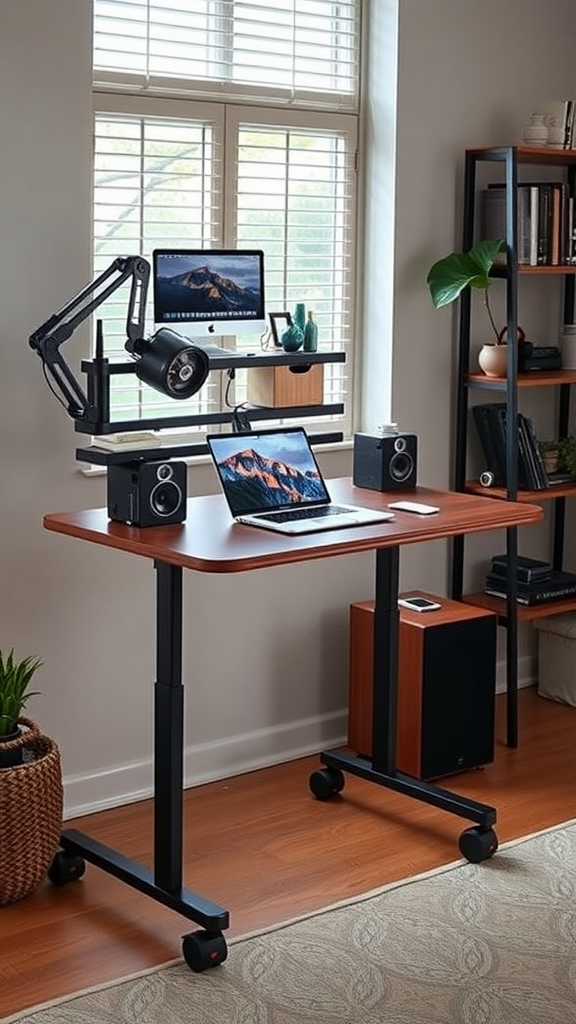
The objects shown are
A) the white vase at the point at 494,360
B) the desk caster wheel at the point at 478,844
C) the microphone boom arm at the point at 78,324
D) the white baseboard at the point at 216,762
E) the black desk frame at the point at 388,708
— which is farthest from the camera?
the white vase at the point at 494,360

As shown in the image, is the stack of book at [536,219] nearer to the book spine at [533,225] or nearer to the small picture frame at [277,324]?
the book spine at [533,225]

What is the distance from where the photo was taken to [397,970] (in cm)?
315

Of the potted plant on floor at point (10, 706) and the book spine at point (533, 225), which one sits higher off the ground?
the book spine at point (533, 225)

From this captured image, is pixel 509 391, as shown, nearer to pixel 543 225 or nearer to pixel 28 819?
pixel 543 225

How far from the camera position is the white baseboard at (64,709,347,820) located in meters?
3.98

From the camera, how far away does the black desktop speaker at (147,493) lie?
10.8 feet

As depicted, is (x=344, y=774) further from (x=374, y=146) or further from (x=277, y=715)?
(x=374, y=146)

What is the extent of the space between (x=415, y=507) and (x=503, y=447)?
1.16m

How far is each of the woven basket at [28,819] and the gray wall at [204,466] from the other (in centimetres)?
45

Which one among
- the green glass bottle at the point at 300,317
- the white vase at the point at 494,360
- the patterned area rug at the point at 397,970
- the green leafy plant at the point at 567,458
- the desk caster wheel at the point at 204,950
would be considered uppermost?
the green glass bottle at the point at 300,317

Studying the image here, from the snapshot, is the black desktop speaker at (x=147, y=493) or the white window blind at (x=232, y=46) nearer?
the black desktop speaker at (x=147, y=493)

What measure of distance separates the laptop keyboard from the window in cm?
59

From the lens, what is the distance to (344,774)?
4258 mm

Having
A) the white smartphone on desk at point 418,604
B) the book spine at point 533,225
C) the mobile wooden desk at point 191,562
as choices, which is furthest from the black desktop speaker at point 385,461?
the book spine at point 533,225
